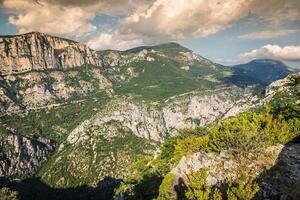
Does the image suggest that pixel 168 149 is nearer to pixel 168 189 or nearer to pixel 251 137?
pixel 168 189

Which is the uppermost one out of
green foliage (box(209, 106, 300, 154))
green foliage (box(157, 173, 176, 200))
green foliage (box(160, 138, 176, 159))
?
green foliage (box(209, 106, 300, 154))

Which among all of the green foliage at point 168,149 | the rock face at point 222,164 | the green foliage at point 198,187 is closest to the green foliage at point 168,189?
the rock face at point 222,164

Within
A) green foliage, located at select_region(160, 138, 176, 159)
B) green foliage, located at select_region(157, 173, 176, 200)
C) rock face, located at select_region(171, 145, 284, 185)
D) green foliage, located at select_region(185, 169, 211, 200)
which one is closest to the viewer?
green foliage, located at select_region(185, 169, 211, 200)

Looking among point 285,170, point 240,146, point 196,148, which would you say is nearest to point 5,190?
point 196,148

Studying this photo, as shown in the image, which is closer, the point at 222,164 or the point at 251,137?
the point at 222,164

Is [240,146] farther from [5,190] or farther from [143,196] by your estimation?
[5,190]

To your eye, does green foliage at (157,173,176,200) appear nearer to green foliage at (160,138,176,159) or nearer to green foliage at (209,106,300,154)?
green foliage at (209,106,300,154)

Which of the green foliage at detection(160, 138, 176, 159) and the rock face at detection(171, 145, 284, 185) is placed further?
the green foliage at detection(160, 138, 176, 159)

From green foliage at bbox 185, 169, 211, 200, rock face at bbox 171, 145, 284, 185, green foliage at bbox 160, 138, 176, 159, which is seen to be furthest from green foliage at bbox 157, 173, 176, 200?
green foliage at bbox 160, 138, 176, 159

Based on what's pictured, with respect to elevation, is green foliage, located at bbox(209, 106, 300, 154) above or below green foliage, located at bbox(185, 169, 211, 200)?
above

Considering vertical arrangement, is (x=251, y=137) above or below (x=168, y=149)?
above

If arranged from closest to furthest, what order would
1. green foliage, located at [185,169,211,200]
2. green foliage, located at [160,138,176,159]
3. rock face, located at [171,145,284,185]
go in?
green foliage, located at [185,169,211,200] → rock face, located at [171,145,284,185] → green foliage, located at [160,138,176,159]

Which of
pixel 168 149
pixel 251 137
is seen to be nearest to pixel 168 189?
pixel 251 137
